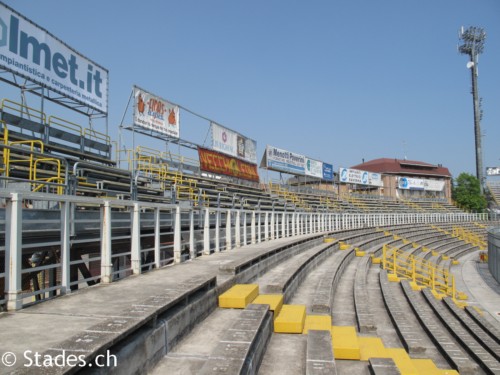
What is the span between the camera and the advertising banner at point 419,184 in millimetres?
65750

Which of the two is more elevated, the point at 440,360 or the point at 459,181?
the point at 459,181

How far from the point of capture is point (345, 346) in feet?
17.2

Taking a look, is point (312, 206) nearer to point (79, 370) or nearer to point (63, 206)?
point (63, 206)

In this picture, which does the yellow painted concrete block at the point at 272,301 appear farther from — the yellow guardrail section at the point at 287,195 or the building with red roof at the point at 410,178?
the building with red roof at the point at 410,178

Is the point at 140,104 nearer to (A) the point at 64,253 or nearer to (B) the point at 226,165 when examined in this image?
(B) the point at 226,165

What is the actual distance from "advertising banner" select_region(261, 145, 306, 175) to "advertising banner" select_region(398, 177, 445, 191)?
30.3m

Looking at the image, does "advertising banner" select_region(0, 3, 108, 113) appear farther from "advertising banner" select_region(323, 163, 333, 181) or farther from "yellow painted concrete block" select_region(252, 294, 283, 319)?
"advertising banner" select_region(323, 163, 333, 181)

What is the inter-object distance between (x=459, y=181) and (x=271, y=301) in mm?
79448

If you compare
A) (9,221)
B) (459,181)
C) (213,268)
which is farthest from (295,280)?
(459,181)

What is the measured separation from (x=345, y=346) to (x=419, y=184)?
223 feet

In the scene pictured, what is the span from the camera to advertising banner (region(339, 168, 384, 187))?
53.6 metres

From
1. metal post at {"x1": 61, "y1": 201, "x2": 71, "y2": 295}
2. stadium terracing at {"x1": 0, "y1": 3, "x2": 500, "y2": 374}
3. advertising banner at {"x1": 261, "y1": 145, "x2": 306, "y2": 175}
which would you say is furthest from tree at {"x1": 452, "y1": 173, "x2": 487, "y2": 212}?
metal post at {"x1": 61, "y1": 201, "x2": 71, "y2": 295}

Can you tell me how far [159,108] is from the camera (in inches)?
841

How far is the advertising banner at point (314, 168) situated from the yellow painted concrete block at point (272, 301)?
119 ft
